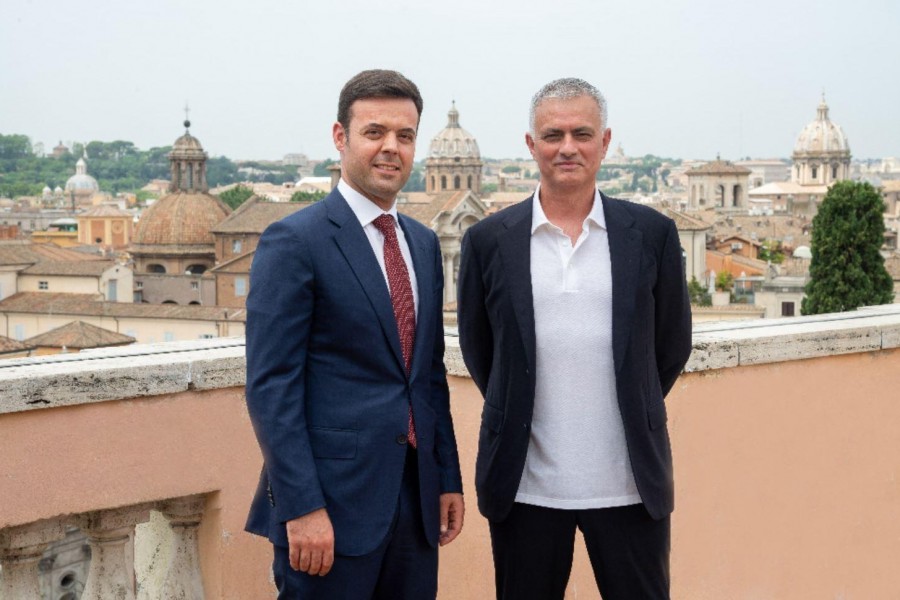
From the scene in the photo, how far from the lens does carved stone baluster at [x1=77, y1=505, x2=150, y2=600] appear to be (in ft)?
8.42

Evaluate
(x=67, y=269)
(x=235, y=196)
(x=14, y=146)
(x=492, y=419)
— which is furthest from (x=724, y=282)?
(x=14, y=146)

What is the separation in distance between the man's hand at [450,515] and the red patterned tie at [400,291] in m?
0.15

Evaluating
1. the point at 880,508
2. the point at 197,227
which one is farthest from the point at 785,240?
the point at 880,508

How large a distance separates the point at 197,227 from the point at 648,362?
59.8m

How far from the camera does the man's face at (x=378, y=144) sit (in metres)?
2.14

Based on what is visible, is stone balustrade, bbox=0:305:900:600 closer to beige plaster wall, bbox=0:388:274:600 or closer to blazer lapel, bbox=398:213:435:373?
beige plaster wall, bbox=0:388:274:600

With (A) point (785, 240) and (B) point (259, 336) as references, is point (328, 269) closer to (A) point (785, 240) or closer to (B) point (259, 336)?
(B) point (259, 336)

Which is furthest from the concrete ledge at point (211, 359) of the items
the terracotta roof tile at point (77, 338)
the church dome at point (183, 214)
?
the church dome at point (183, 214)

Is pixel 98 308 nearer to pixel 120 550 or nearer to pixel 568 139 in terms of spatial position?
pixel 120 550

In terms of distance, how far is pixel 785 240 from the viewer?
6731 centimetres

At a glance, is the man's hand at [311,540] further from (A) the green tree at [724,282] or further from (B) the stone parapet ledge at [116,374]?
(A) the green tree at [724,282]

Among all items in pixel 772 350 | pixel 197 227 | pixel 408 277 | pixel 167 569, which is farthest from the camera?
pixel 197 227

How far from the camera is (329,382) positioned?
2115mm

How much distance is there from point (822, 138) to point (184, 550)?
110 metres
